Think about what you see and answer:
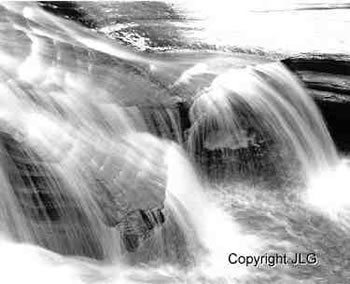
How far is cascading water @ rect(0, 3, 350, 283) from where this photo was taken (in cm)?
525

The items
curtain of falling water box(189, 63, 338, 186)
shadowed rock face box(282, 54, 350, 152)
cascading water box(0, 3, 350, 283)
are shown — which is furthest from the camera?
shadowed rock face box(282, 54, 350, 152)

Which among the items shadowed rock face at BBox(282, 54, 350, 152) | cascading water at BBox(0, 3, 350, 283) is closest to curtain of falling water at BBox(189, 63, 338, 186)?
cascading water at BBox(0, 3, 350, 283)

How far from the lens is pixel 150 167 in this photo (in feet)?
19.0

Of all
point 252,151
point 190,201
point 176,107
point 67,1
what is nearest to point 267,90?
point 252,151

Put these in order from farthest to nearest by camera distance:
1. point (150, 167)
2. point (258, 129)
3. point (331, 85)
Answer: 1. point (331, 85)
2. point (258, 129)
3. point (150, 167)

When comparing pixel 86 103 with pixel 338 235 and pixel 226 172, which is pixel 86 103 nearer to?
pixel 226 172

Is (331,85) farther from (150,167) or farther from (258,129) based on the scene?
(150,167)

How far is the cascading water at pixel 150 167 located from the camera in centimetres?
525

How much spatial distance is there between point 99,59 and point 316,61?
11.2 ft

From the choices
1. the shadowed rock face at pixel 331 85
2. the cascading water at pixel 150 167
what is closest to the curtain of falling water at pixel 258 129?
the cascading water at pixel 150 167

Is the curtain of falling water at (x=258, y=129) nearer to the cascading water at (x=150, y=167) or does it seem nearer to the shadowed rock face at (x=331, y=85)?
the cascading water at (x=150, y=167)

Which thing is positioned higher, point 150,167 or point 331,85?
point 331,85

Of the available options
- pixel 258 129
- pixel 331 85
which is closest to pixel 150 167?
pixel 258 129

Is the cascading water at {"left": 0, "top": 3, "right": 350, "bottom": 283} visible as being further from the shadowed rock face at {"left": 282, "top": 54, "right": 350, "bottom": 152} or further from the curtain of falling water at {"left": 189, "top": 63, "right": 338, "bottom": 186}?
the shadowed rock face at {"left": 282, "top": 54, "right": 350, "bottom": 152}
